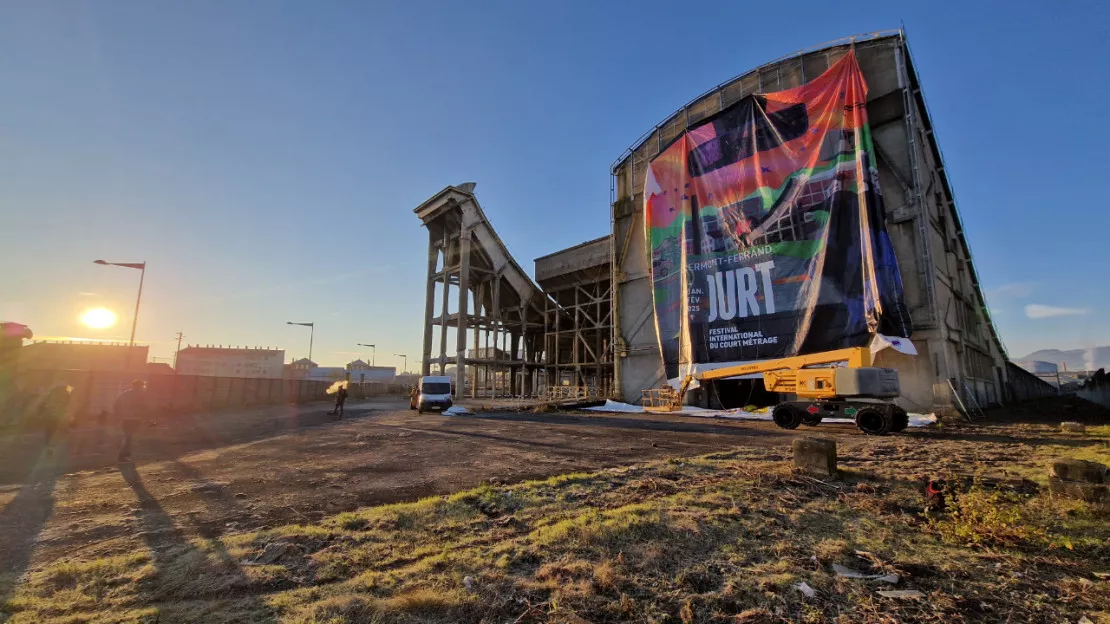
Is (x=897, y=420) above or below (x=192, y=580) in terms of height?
above

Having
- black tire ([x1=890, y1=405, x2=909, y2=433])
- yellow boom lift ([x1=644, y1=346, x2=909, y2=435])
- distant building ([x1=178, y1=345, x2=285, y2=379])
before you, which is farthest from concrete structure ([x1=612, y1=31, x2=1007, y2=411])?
distant building ([x1=178, y1=345, x2=285, y2=379])

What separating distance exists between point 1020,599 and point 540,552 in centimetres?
397

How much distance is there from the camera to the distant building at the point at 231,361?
311 ft

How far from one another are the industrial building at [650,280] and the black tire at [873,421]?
8607mm

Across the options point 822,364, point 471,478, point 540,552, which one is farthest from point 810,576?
point 822,364

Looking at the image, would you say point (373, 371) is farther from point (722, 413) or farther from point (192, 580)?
point (192, 580)

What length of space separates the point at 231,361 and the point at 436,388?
94913 mm

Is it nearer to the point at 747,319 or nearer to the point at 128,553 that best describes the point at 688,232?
the point at 747,319

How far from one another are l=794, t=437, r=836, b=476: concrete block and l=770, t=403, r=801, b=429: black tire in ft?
32.7

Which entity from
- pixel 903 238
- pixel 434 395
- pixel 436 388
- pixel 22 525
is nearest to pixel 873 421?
pixel 903 238

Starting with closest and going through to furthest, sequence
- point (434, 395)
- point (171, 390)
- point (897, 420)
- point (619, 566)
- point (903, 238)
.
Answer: point (619, 566) < point (897, 420) < point (903, 238) < point (171, 390) < point (434, 395)

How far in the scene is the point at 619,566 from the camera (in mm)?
4145

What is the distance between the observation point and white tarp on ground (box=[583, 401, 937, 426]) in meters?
18.9

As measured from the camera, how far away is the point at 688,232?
2898cm
